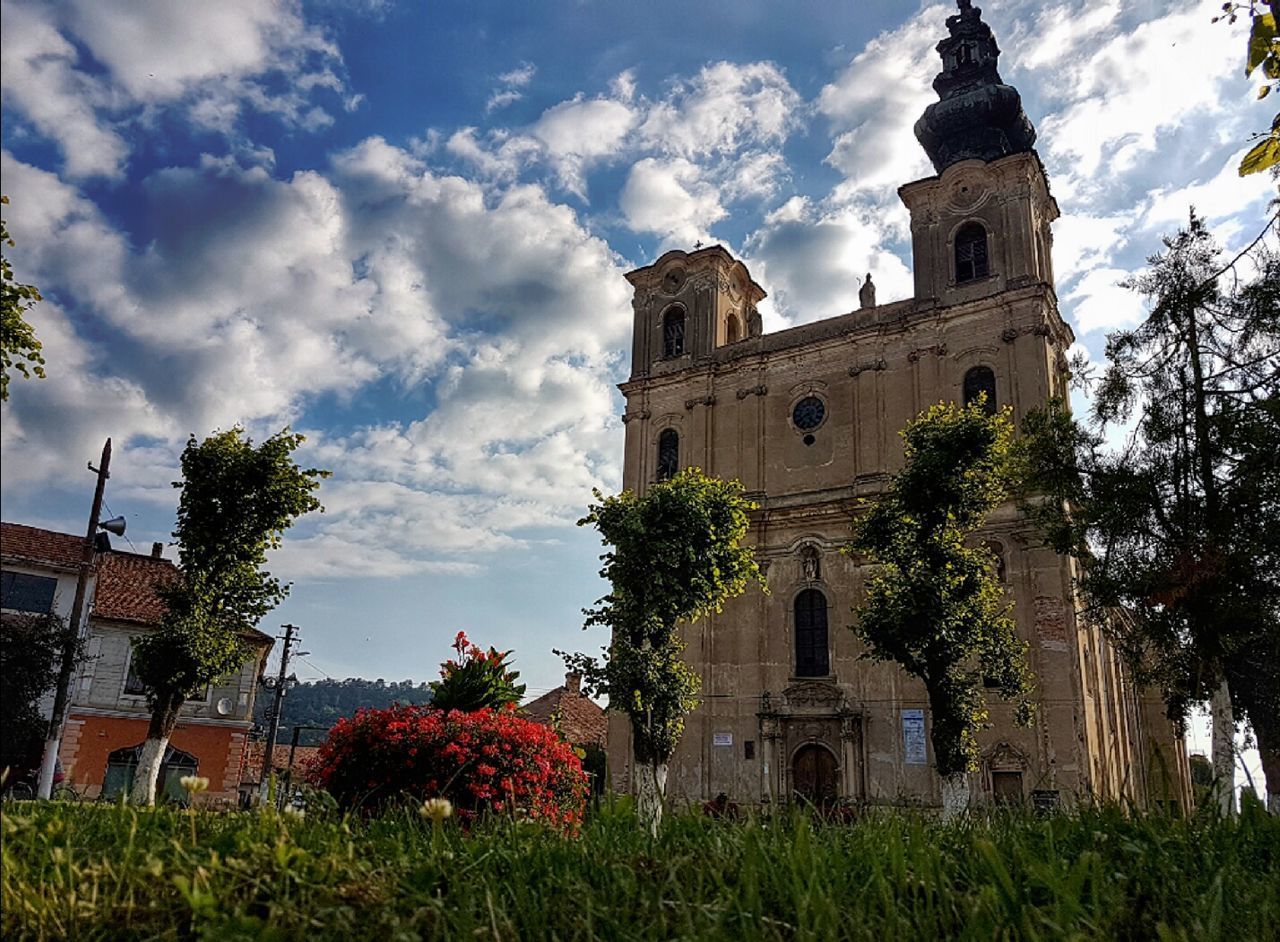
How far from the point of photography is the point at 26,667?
18406mm

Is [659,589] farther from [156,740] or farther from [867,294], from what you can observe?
[867,294]

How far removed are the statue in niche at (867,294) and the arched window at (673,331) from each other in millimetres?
6706

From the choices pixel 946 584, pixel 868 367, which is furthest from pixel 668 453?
pixel 946 584

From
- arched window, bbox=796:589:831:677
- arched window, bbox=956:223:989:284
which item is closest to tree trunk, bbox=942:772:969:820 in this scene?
arched window, bbox=796:589:831:677

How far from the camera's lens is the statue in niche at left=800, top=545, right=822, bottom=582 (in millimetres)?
28859

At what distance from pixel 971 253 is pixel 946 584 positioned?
15.4m

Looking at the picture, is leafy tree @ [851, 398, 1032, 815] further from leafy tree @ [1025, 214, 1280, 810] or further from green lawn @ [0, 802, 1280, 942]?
green lawn @ [0, 802, 1280, 942]

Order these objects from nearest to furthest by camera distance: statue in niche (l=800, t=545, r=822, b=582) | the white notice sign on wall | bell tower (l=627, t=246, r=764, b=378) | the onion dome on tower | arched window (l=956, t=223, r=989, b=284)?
the white notice sign on wall → statue in niche (l=800, t=545, r=822, b=582) → arched window (l=956, t=223, r=989, b=284) → the onion dome on tower → bell tower (l=627, t=246, r=764, b=378)

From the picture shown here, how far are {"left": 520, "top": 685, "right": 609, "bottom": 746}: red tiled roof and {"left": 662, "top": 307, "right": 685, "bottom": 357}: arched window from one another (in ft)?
49.8

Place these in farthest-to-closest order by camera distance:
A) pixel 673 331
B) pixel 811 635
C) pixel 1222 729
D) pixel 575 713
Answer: pixel 575 713 < pixel 673 331 < pixel 811 635 < pixel 1222 729

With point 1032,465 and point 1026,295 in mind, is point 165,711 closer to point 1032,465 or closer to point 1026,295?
point 1032,465

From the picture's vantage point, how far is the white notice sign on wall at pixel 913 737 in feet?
82.8

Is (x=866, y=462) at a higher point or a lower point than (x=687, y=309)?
lower

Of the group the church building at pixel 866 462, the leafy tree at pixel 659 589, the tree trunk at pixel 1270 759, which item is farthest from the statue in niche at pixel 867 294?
the tree trunk at pixel 1270 759
